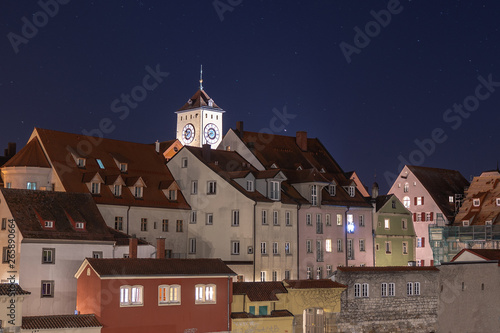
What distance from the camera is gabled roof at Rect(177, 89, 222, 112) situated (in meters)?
159

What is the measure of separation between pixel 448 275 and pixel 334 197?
14.0 metres

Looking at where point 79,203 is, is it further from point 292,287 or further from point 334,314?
point 334,314

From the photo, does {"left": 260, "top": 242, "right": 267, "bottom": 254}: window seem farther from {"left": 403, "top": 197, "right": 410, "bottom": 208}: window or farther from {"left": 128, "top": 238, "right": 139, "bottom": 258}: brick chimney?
{"left": 403, "top": 197, "right": 410, "bottom": 208}: window

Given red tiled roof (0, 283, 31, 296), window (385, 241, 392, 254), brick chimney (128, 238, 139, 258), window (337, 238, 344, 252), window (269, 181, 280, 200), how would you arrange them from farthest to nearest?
window (385, 241, 392, 254) < window (337, 238, 344, 252) < window (269, 181, 280, 200) < brick chimney (128, 238, 139, 258) < red tiled roof (0, 283, 31, 296)

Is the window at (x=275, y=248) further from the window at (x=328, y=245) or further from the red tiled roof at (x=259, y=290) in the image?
the red tiled roof at (x=259, y=290)

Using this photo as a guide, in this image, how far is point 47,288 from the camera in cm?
6134

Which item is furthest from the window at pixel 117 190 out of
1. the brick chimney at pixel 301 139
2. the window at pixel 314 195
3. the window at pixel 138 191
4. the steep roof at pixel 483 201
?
the steep roof at pixel 483 201

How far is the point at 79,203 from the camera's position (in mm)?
66125

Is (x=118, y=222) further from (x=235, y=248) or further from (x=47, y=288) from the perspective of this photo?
(x=47, y=288)

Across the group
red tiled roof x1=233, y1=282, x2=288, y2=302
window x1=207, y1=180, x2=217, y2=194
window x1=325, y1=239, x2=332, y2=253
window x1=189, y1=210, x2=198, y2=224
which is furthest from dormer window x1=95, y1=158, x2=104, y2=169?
window x1=325, y1=239, x2=332, y2=253

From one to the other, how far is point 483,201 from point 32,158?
4784cm

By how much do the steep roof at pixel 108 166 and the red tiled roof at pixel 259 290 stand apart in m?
15.1

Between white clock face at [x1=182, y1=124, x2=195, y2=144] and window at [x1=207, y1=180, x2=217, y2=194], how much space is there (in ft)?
259

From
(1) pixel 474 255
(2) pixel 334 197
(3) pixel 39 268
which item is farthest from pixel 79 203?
(1) pixel 474 255
